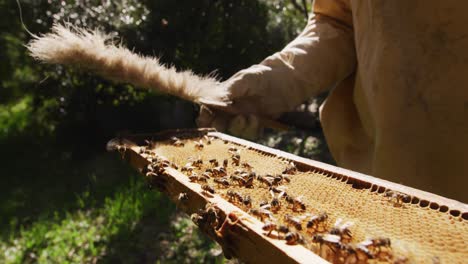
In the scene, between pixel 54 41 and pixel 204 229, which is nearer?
pixel 204 229

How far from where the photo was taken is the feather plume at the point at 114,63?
1.98m

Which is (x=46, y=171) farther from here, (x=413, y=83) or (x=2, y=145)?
(x=413, y=83)

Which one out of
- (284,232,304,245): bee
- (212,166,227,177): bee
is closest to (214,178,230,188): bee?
(212,166,227,177): bee

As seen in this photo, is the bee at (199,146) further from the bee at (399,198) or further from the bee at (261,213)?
the bee at (399,198)

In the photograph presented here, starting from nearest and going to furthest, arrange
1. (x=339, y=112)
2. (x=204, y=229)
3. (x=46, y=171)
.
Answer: (x=204, y=229) < (x=339, y=112) < (x=46, y=171)

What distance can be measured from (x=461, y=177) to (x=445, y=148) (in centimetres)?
16

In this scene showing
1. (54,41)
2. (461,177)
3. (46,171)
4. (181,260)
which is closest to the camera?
(461,177)

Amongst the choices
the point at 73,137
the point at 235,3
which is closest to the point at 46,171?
the point at 73,137

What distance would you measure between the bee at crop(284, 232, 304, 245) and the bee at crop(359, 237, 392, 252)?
0.16m

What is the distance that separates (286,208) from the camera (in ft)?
4.12

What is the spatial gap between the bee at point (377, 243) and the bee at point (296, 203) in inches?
12.9

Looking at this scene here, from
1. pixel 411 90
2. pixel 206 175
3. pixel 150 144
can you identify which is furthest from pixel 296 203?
pixel 150 144

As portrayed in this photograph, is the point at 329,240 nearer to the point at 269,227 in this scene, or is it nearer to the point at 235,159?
the point at 269,227

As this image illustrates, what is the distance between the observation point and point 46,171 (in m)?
7.82
